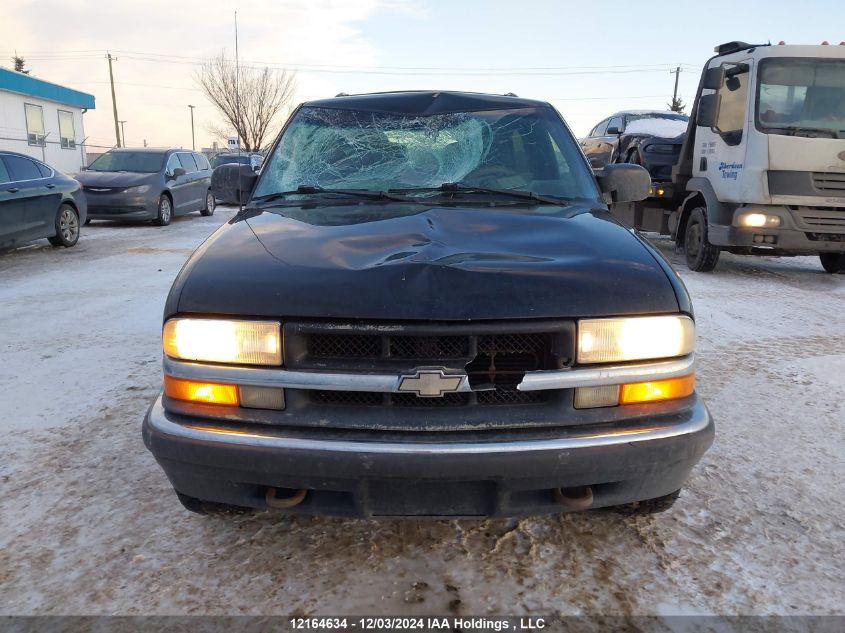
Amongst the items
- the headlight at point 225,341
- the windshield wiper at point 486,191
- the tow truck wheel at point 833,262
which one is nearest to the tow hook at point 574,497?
the headlight at point 225,341

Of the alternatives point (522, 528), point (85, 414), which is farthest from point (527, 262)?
point (85, 414)

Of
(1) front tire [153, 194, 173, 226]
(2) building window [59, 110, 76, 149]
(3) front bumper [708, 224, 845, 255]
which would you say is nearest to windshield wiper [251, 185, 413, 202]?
(3) front bumper [708, 224, 845, 255]

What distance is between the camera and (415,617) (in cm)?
190

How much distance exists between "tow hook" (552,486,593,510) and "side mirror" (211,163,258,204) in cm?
230

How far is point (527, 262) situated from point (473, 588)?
1.08 meters

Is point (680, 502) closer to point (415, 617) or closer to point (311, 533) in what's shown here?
point (415, 617)

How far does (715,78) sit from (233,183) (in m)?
6.57

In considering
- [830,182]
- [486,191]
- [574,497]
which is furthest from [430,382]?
[830,182]

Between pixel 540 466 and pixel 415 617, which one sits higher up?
pixel 540 466

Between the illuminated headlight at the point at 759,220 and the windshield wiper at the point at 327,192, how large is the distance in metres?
5.88

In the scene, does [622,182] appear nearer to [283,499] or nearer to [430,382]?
[430,382]

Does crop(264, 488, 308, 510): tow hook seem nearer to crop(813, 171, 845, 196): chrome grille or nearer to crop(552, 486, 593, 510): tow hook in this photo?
crop(552, 486, 593, 510): tow hook

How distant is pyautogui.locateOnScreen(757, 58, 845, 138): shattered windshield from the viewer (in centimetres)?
687

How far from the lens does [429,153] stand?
3.07 metres
